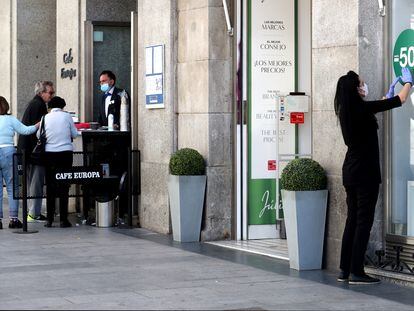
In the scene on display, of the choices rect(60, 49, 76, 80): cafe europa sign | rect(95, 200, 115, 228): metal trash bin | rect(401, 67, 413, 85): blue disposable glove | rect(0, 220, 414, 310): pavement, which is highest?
rect(60, 49, 76, 80): cafe europa sign

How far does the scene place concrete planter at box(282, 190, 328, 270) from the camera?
34.1 feet

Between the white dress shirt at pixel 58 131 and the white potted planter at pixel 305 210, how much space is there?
16.3ft

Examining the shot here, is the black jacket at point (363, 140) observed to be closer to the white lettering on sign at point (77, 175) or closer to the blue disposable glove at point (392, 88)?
the blue disposable glove at point (392, 88)

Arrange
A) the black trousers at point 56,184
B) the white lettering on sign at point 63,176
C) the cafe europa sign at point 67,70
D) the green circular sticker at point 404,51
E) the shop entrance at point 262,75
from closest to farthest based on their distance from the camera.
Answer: the green circular sticker at point 404,51 → the shop entrance at point 262,75 → the white lettering on sign at point 63,176 → the black trousers at point 56,184 → the cafe europa sign at point 67,70

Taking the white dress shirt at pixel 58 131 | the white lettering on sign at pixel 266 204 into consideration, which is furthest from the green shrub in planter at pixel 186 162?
the white dress shirt at pixel 58 131

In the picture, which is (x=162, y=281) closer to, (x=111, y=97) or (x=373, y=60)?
(x=373, y=60)

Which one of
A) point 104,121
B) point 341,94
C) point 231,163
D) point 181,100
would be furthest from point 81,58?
point 341,94

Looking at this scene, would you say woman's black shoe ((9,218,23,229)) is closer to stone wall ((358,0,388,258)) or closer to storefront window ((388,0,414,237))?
stone wall ((358,0,388,258))

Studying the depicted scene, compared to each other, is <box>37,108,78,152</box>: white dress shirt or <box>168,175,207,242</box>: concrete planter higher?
<box>37,108,78,152</box>: white dress shirt

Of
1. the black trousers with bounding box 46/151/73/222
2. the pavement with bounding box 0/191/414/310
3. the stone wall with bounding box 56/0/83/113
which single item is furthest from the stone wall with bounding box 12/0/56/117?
the pavement with bounding box 0/191/414/310

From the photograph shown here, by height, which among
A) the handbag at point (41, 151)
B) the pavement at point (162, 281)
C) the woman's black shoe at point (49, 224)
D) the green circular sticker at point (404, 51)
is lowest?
the pavement at point (162, 281)

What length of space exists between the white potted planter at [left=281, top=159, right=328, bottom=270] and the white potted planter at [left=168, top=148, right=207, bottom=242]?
100 inches

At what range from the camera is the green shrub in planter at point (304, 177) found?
1037 cm

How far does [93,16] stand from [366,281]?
8.25m
